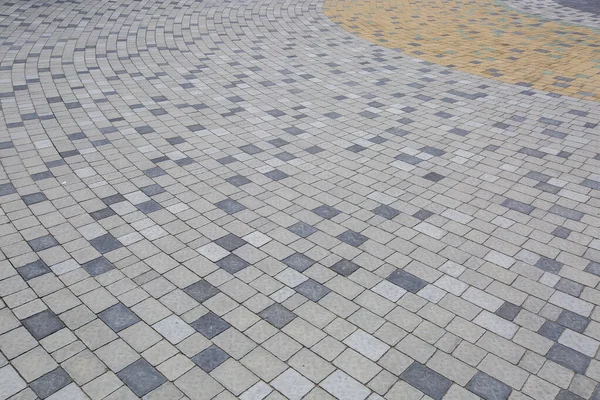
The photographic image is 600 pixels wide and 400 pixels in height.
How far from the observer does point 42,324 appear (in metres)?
4.03

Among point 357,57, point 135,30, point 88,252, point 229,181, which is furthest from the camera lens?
point 135,30

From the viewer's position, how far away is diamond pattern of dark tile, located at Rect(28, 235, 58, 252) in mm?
4844

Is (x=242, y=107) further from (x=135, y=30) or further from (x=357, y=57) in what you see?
(x=135, y=30)

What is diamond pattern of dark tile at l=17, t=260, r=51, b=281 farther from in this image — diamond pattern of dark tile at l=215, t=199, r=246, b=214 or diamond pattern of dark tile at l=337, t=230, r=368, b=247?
diamond pattern of dark tile at l=337, t=230, r=368, b=247

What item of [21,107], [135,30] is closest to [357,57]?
[135,30]

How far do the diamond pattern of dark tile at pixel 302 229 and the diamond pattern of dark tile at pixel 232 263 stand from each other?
0.68 metres

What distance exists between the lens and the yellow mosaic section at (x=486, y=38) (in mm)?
9547

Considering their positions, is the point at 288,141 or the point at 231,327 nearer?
the point at 231,327

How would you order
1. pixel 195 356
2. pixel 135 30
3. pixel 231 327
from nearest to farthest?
1. pixel 195 356
2. pixel 231 327
3. pixel 135 30

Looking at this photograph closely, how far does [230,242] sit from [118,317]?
1298 mm

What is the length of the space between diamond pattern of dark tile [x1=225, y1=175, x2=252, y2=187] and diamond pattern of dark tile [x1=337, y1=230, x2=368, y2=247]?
57.1 inches

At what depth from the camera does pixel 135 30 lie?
11.3 meters

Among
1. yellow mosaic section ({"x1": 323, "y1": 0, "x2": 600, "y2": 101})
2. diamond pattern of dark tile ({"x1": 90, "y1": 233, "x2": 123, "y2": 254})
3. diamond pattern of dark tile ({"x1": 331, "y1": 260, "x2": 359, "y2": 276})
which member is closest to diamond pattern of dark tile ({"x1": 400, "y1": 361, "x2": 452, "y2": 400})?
diamond pattern of dark tile ({"x1": 331, "y1": 260, "x2": 359, "y2": 276})

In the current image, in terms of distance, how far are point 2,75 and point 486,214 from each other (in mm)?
8124
